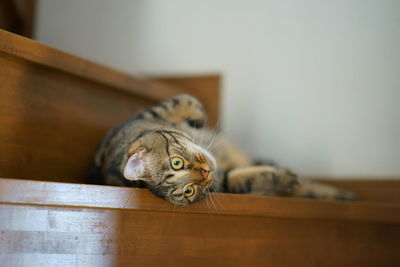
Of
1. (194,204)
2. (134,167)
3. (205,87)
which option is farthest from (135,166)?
(205,87)

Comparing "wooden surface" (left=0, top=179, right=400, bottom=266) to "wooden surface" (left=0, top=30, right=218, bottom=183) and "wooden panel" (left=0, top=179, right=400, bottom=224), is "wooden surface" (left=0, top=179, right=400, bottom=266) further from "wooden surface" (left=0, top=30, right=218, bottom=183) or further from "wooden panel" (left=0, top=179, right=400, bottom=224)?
"wooden surface" (left=0, top=30, right=218, bottom=183)

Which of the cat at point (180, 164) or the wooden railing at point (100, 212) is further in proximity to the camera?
the cat at point (180, 164)

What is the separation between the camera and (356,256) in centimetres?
144

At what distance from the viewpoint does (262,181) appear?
1525mm

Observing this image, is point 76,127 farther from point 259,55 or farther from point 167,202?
point 259,55

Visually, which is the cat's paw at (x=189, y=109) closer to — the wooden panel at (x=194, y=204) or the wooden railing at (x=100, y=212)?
the wooden railing at (x=100, y=212)

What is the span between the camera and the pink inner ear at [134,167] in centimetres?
123

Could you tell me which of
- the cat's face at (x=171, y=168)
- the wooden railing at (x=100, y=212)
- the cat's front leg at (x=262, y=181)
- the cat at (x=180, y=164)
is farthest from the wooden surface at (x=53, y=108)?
the cat's front leg at (x=262, y=181)

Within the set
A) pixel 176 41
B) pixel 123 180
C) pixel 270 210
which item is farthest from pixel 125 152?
pixel 176 41

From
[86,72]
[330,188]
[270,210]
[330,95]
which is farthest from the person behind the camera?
[330,95]

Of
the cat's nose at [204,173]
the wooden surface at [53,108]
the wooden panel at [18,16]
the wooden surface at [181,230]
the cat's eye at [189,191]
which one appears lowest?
the wooden surface at [181,230]

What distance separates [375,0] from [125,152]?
143 cm

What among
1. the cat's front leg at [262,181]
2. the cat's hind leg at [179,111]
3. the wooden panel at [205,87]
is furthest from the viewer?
the wooden panel at [205,87]

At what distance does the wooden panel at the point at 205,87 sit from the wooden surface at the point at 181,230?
3.39 feet
